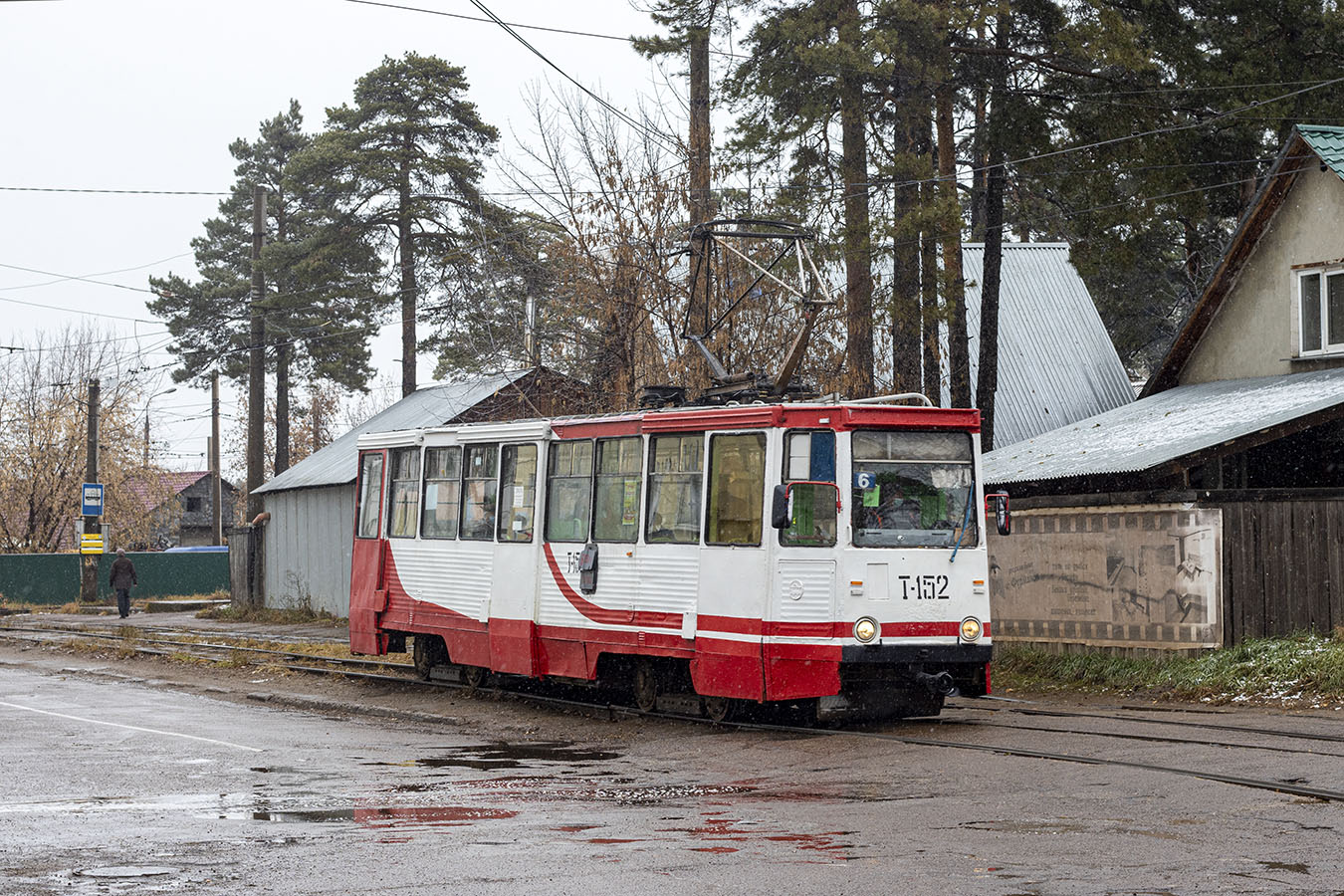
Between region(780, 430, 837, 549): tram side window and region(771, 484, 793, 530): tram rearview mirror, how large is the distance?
22cm

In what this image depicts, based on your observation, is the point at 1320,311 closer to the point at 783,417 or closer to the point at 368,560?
the point at 783,417

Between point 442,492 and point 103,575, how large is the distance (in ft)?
119

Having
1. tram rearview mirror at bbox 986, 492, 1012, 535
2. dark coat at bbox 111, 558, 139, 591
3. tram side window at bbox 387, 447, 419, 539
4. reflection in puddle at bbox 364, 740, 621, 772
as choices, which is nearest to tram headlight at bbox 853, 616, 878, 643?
tram rearview mirror at bbox 986, 492, 1012, 535

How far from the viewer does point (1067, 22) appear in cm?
2705

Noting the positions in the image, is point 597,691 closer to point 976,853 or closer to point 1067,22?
point 976,853

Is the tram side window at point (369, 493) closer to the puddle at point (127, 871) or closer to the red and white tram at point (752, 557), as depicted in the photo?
the red and white tram at point (752, 557)

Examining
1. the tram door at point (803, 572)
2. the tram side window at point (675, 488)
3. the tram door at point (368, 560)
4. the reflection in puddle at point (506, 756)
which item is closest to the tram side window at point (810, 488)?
the tram door at point (803, 572)

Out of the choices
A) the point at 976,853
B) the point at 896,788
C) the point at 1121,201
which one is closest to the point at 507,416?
the point at 1121,201

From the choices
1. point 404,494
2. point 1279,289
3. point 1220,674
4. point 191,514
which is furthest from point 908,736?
point 191,514

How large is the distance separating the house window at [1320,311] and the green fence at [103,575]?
39.9 metres

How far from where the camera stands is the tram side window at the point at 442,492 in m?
20.5

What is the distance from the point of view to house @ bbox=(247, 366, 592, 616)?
122 ft

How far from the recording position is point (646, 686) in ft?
57.0

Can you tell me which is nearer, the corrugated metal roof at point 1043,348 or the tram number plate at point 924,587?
the tram number plate at point 924,587
